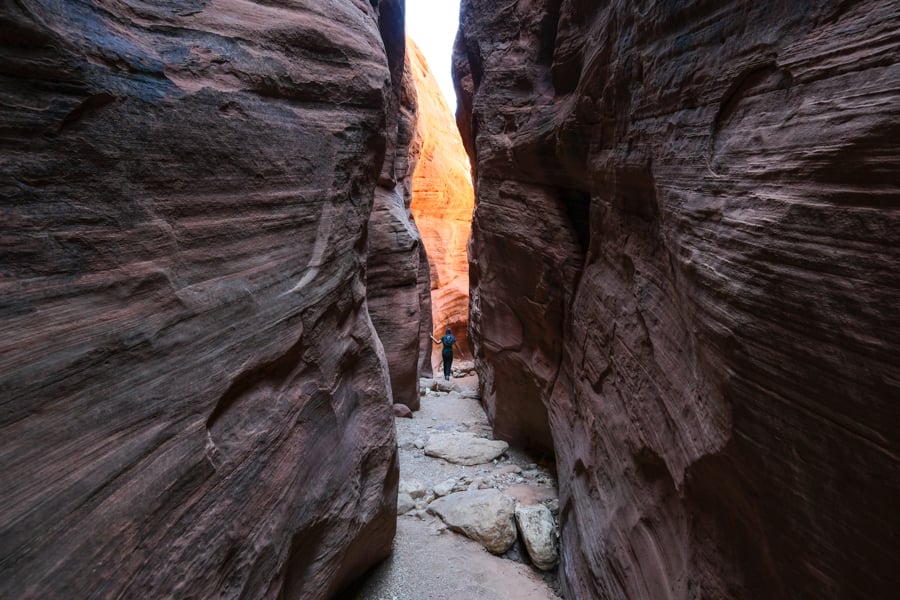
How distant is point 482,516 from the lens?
529 cm

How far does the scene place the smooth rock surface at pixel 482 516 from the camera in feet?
16.6

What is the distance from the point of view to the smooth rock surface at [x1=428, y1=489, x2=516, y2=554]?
16.6 feet

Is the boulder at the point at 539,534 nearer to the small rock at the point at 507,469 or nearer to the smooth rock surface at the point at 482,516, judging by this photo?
the smooth rock surface at the point at 482,516

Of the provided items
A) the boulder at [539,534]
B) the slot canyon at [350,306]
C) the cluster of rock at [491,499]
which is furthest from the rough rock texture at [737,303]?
the cluster of rock at [491,499]

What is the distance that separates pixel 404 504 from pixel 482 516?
1.13 m

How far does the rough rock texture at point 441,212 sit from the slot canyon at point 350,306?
1659 cm

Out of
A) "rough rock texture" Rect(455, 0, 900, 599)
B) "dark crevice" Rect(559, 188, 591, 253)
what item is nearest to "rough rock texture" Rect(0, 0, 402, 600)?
"rough rock texture" Rect(455, 0, 900, 599)

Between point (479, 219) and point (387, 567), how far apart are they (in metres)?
5.55

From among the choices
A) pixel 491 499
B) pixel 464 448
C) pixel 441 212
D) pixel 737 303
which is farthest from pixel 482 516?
pixel 441 212

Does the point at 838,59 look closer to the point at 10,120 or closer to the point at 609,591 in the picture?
the point at 10,120

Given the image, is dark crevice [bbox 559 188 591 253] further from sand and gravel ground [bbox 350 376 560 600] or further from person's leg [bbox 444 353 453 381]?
person's leg [bbox 444 353 453 381]

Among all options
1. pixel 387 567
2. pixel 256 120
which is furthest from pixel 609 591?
pixel 256 120

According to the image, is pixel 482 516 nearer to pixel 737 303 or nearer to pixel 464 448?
pixel 464 448

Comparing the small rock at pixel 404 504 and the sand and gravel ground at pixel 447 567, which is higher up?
the sand and gravel ground at pixel 447 567
